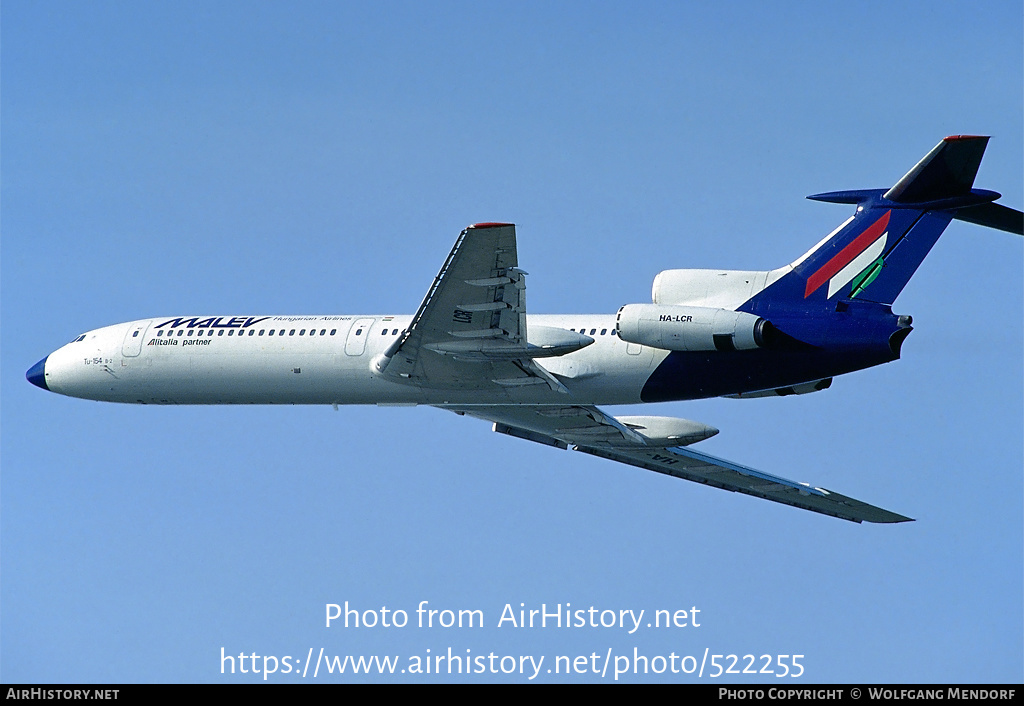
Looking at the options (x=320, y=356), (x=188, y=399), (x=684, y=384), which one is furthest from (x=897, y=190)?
(x=188, y=399)

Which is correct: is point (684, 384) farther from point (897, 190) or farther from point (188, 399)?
point (188, 399)

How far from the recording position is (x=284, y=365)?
4019 centimetres

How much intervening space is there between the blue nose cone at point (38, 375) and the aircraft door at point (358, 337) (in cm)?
1109

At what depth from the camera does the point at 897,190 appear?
35438 millimetres

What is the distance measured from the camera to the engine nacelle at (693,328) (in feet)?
112

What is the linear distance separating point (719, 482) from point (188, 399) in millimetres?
17103

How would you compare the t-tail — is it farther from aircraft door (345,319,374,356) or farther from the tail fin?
aircraft door (345,319,374,356)

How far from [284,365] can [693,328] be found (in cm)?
1235

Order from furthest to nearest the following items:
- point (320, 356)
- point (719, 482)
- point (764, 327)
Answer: point (719, 482) < point (320, 356) < point (764, 327)

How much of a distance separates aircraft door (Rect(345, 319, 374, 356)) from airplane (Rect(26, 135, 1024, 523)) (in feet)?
0.17

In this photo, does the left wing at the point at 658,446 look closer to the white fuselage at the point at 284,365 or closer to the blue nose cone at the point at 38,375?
the white fuselage at the point at 284,365

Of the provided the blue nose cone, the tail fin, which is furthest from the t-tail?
the blue nose cone

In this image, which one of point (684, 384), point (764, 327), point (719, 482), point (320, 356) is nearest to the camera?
point (764, 327)
